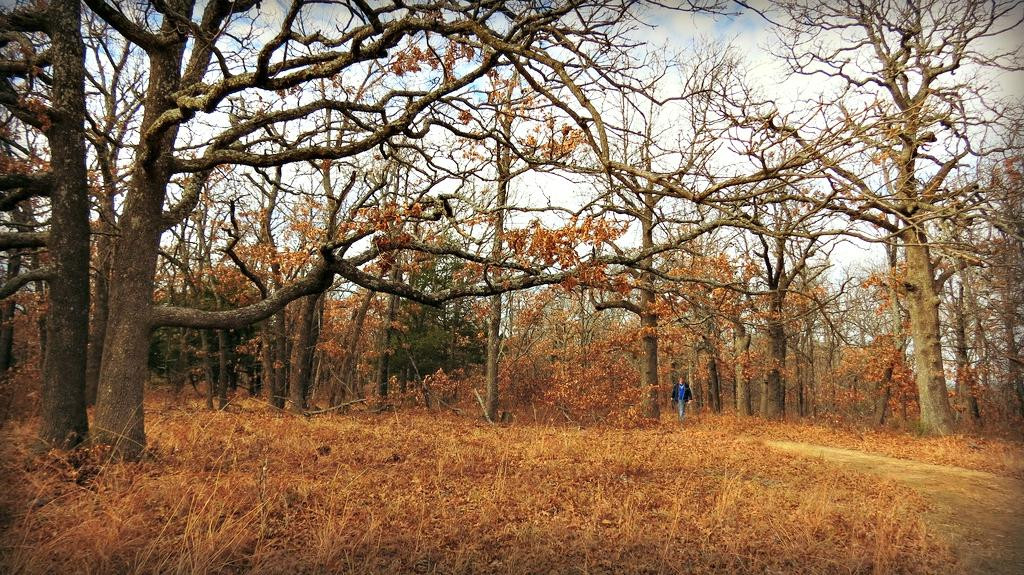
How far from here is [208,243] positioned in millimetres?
18297

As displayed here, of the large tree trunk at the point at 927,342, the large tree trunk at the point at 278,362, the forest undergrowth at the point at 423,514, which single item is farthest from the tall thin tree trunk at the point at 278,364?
the large tree trunk at the point at 927,342

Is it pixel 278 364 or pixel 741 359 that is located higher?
pixel 741 359

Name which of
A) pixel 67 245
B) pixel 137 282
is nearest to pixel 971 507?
pixel 137 282

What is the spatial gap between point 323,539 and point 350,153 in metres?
3.91

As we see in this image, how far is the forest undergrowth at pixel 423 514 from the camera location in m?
3.47

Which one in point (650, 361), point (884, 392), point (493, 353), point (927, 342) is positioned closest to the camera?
point (927, 342)

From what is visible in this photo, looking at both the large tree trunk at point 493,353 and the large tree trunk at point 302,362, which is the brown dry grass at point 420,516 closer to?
the large tree trunk at point 302,362

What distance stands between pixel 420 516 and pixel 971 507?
6852 millimetres

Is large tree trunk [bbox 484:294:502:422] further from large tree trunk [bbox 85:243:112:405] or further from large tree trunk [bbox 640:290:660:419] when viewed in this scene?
large tree trunk [bbox 85:243:112:405]

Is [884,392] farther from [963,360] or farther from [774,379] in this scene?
[774,379]

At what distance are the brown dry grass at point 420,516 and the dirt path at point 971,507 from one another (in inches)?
11.5

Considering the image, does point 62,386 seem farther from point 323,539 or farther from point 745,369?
point 745,369

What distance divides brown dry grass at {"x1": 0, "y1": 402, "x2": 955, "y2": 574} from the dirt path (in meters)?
0.29

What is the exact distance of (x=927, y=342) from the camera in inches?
551
